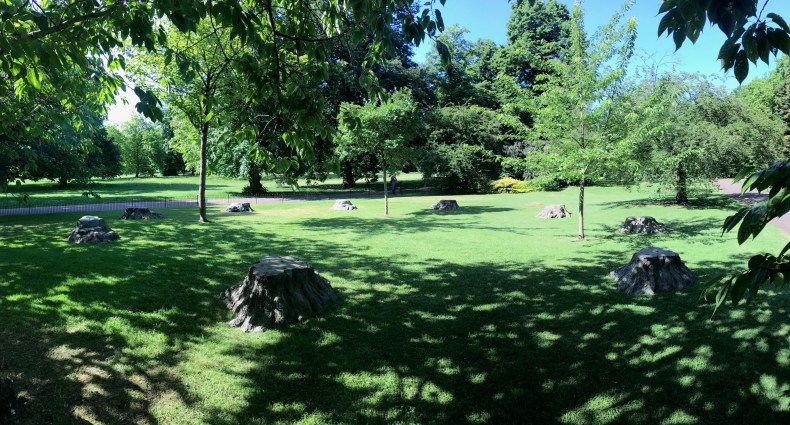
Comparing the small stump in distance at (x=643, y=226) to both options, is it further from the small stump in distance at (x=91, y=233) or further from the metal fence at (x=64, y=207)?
the metal fence at (x=64, y=207)

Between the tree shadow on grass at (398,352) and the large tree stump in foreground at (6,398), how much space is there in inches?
4.0

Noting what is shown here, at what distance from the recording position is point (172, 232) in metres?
13.3

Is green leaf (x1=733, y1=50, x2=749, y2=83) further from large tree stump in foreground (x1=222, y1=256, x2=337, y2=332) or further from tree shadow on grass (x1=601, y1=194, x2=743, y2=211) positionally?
tree shadow on grass (x1=601, y1=194, x2=743, y2=211)

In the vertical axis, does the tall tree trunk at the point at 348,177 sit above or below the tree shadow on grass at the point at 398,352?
above

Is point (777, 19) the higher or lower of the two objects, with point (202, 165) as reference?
higher

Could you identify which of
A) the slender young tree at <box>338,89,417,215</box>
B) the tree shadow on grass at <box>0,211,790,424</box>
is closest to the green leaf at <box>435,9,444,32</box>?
the tree shadow on grass at <box>0,211,790,424</box>

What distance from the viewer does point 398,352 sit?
17.6 ft

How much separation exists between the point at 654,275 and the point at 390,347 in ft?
16.3

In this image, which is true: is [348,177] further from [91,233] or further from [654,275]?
[654,275]

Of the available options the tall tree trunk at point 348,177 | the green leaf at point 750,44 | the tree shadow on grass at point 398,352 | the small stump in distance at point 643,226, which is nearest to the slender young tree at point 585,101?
the small stump in distance at point 643,226

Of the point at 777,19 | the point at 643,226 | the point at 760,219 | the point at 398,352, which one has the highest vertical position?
the point at 777,19

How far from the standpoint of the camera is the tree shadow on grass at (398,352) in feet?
13.6

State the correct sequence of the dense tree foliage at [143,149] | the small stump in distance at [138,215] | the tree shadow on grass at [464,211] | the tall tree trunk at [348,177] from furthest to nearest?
the dense tree foliage at [143,149] → the tall tree trunk at [348,177] → the tree shadow on grass at [464,211] → the small stump in distance at [138,215]

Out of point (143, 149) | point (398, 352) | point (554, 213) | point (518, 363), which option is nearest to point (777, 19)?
point (518, 363)
